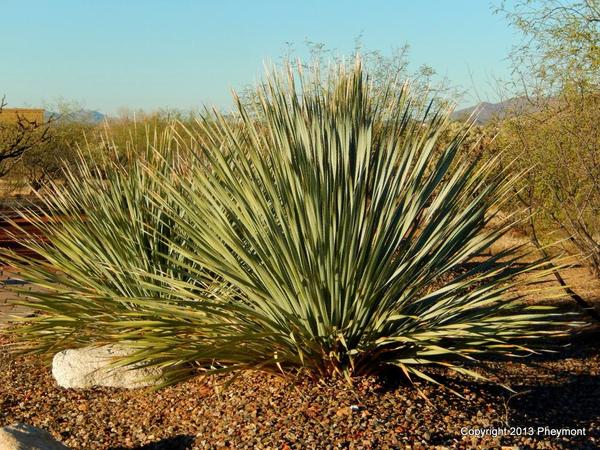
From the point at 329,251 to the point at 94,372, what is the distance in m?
2.35

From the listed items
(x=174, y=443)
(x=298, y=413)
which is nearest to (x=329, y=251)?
(x=298, y=413)

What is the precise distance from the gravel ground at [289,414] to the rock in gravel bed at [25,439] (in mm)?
657

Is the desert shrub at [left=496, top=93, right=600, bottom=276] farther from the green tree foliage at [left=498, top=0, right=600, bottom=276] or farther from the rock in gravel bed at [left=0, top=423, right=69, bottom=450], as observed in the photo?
the rock in gravel bed at [left=0, top=423, right=69, bottom=450]

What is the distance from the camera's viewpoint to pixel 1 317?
29.9 feet

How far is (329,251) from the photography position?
5.29 m

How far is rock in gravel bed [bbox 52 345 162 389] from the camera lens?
6.38m

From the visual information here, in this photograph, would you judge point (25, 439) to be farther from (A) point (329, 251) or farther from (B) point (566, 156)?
(B) point (566, 156)

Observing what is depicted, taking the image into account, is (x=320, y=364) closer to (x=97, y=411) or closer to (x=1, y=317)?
(x=97, y=411)

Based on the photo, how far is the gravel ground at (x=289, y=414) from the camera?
185 inches

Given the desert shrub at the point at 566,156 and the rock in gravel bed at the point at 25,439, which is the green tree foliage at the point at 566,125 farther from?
the rock in gravel bed at the point at 25,439

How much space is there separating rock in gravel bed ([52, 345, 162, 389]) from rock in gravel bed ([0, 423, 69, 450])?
5.29ft

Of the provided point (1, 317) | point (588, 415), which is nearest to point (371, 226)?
point (588, 415)

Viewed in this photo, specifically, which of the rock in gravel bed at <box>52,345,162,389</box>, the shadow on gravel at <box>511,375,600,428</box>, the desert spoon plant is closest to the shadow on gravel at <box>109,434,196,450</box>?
the desert spoon plant

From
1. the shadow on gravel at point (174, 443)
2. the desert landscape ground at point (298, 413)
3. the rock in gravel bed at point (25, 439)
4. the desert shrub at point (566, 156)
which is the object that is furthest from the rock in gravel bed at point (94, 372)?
the desert shrub at point (566, 156)
